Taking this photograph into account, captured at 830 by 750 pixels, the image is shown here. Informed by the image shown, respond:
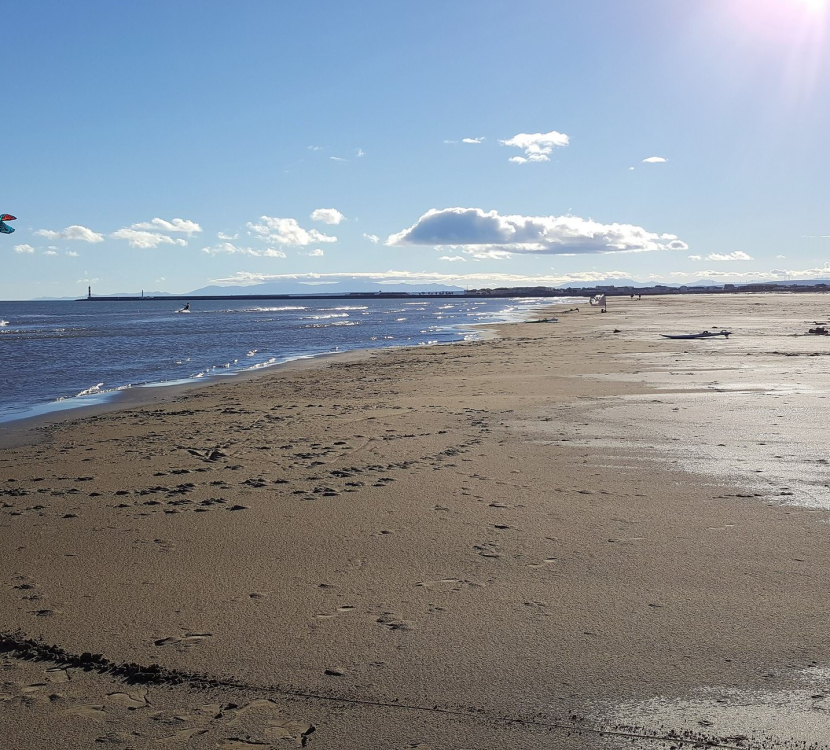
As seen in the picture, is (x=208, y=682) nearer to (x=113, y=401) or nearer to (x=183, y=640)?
(x=183, y=640)

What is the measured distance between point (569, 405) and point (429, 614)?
31.0 feet

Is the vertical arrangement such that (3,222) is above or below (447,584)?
above

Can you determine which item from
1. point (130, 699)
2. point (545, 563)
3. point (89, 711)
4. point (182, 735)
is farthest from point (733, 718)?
point (89, 711)

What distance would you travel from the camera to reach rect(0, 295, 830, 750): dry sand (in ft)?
12.2

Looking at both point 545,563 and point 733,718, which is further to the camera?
point 545,563

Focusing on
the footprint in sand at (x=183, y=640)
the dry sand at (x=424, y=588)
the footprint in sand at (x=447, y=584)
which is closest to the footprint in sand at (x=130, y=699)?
the dry sand at (x=424, y=588)

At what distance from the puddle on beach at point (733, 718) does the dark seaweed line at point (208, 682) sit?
19mm

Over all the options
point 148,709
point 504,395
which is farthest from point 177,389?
point 148,709

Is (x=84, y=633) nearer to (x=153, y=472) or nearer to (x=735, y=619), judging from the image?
(x=735, y=619)

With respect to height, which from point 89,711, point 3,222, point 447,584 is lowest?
point 89,711

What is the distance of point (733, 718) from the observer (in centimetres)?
362

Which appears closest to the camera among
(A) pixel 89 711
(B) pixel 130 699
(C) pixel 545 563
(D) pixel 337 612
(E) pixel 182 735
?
(E) pixel 182 735

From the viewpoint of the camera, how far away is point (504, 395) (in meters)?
15.9

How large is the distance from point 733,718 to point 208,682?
2759mm
